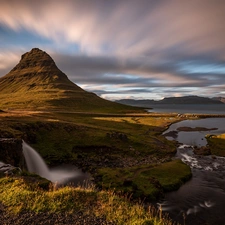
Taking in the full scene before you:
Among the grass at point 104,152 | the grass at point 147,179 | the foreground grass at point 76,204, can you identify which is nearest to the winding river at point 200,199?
the grass at point 147,179

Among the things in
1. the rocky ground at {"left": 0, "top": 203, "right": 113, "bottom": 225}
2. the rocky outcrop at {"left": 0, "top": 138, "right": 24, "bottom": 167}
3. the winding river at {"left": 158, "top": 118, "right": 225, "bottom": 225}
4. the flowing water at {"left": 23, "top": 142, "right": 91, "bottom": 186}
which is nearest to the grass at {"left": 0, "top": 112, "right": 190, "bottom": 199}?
the winding river at {"left": 158, "top": 118, "right": 225, "bottom": 225}

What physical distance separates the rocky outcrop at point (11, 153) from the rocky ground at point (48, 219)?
2545cm

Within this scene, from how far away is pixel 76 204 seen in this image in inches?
668

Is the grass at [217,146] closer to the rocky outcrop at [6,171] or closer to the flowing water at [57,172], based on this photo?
the flowing water at [57,172]

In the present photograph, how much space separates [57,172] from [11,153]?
13.6 m

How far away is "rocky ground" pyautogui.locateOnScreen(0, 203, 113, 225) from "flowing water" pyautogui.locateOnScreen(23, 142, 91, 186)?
1113 inches

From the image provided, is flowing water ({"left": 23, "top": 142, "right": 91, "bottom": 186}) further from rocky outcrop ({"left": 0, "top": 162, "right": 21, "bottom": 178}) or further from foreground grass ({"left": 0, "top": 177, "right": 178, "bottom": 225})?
foreground grass ({"left": 0, "top": 177, "right": 178, "bottom": 225})

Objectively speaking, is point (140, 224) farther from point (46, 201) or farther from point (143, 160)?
point (143, 160)

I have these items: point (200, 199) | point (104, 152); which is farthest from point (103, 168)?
point (200, 199)

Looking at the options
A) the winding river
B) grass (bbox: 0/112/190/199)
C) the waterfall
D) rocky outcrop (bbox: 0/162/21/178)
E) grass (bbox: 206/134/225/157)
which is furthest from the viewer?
grass (bbox: 206/134/225/157)

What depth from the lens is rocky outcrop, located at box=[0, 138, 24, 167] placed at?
3828 centimetres

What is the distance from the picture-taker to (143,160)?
197 ft

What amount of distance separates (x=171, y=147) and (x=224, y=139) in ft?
104

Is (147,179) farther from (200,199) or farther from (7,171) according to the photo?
(7,171)
